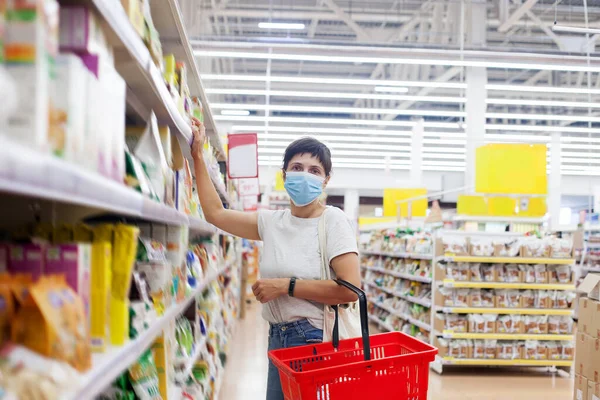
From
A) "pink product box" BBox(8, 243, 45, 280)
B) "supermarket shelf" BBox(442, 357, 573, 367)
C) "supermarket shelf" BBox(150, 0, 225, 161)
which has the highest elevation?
"supermarket shelf" BBox(150, 0, 225, 161)

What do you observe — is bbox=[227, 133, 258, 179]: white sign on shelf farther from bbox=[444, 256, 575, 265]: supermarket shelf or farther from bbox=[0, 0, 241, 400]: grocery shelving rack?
bbox=[444, 256, 575, 265]: supermarket shelf

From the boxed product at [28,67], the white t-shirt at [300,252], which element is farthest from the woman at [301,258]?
the boxed product at [28,67]

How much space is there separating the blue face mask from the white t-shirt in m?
0.09

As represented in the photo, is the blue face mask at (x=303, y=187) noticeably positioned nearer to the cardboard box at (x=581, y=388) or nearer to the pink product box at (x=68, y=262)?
the pink product box at (x=68, y=262)

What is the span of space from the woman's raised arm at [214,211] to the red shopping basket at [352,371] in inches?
23.8

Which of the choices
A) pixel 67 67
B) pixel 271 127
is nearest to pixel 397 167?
pixel 271 127

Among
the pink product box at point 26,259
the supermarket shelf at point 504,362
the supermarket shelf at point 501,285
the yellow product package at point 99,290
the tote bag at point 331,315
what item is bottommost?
the supermarket shelf at point 504,362

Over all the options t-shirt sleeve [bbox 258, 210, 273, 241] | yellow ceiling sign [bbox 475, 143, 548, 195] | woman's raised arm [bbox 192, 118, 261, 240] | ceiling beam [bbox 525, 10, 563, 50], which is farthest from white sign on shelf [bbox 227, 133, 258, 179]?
ceiling beam [bbox 525, 10, 563, 50]

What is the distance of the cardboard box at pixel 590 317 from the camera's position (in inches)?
152

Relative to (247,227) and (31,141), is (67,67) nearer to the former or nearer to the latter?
(31,141)

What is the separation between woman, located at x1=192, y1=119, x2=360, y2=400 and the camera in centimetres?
214

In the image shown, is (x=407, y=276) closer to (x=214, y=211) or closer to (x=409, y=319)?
(x=409, y=319)

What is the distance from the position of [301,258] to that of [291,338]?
1.04 ft

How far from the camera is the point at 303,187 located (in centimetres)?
226
